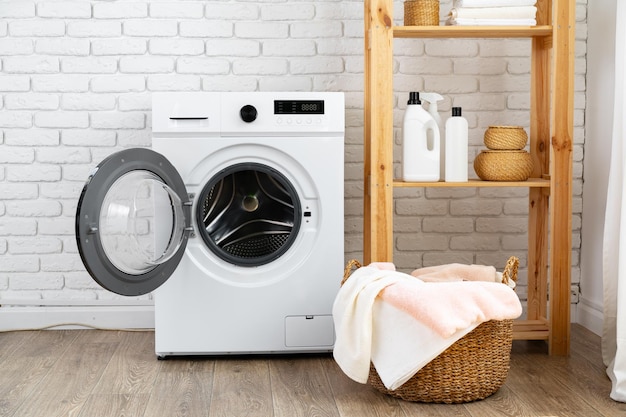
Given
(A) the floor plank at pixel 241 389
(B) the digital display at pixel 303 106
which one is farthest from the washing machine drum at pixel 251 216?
(A) the floor plank at pixel 241 389

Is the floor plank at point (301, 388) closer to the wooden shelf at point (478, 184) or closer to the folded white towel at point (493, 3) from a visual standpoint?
the wooden shelf at point (478, 184)

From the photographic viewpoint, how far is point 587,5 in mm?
3074

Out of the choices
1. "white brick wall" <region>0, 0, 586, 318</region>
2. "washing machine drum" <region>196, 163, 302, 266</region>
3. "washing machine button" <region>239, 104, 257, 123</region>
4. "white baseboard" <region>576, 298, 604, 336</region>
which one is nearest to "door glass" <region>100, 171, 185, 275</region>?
"washing machine drum" <region>196, 163, 302, 266</region>

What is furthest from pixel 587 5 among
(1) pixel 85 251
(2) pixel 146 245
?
(1) pixel 85 251

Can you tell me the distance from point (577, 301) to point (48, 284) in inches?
86.2

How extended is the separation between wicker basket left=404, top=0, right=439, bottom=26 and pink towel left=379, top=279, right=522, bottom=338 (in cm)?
98

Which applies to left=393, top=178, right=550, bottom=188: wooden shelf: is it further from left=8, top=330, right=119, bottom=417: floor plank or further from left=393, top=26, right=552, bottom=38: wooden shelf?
left=8, top=330, right=119, bottom=417: floor plank

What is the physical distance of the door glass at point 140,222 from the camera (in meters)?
2.18

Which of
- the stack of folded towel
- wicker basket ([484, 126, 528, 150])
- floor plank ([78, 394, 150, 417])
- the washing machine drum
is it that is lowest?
floor plank ([78, 394, 150, 417])

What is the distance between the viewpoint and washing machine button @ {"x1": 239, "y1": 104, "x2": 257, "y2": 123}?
2.56 metres

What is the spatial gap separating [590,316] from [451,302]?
1.22m

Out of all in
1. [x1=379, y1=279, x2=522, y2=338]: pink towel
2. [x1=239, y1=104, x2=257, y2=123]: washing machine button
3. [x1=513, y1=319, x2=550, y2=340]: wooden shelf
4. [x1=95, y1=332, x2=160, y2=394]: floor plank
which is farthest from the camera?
[x1=513, y1=319, x2=550, y2=340]: wooden shelf

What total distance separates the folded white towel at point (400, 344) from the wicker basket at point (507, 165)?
0.72 metres

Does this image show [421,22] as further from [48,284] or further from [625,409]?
[48,284]
